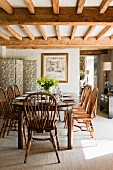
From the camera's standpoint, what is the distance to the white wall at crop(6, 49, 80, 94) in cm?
881

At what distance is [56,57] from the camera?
8.88 m

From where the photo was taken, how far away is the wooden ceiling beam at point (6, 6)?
394 cm

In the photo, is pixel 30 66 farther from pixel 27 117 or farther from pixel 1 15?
pixel 27 117

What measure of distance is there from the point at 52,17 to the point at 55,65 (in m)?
4.38

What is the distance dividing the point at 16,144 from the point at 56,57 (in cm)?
467

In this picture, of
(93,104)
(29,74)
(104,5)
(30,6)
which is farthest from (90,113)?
(29,74)

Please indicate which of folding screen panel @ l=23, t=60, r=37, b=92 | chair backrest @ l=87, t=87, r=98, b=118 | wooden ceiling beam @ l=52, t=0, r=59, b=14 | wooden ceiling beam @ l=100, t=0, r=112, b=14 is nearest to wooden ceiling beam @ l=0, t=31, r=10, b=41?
folding screen panel @ l=23, t=60, r=37, b=92

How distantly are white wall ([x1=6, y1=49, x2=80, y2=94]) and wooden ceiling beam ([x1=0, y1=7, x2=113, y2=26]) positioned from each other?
4.24 metres

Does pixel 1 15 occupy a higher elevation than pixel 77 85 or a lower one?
higher

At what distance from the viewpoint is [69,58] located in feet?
29.0

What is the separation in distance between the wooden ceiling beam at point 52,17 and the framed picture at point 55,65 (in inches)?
168

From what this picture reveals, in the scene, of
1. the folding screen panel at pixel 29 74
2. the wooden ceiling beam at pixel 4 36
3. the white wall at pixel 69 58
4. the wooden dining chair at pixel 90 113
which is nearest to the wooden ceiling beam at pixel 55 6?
the wooden dining chair at pixel 90 113

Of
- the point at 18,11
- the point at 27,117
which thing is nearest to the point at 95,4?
the point at 18,11

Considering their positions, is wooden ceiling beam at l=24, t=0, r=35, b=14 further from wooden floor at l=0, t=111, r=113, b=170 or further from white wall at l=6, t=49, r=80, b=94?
white wall at l=6, t=49, r=80, b=94
